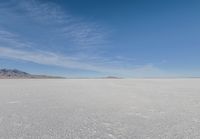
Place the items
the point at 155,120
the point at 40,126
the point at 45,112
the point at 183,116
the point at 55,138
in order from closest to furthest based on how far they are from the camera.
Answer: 1. the point at 55,138
2. the point at 40,126
3. the point at 155,120
4. the point at 183,116
5. the point at 45,112

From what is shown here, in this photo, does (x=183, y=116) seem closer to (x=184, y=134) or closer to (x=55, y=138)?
(x=184, y=134)

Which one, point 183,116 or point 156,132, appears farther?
point 183,116

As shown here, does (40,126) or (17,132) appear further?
(40,126)

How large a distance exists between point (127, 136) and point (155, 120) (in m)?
1.09

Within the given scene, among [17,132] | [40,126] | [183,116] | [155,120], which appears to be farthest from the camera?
[183,116]

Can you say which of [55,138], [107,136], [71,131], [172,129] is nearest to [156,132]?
[172,129]

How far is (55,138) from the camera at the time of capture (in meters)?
2.80

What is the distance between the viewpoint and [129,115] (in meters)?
4.27

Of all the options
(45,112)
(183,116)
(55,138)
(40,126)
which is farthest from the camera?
(45,112)

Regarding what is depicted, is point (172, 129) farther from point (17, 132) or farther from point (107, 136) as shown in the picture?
point (17, 132)

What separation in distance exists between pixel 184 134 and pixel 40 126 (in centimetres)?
206

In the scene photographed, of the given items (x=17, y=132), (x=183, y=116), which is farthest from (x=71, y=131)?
(x=183, y=116)

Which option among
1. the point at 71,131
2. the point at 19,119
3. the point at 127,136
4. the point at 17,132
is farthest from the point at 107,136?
the point at 19,119

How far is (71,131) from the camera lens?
313cm
